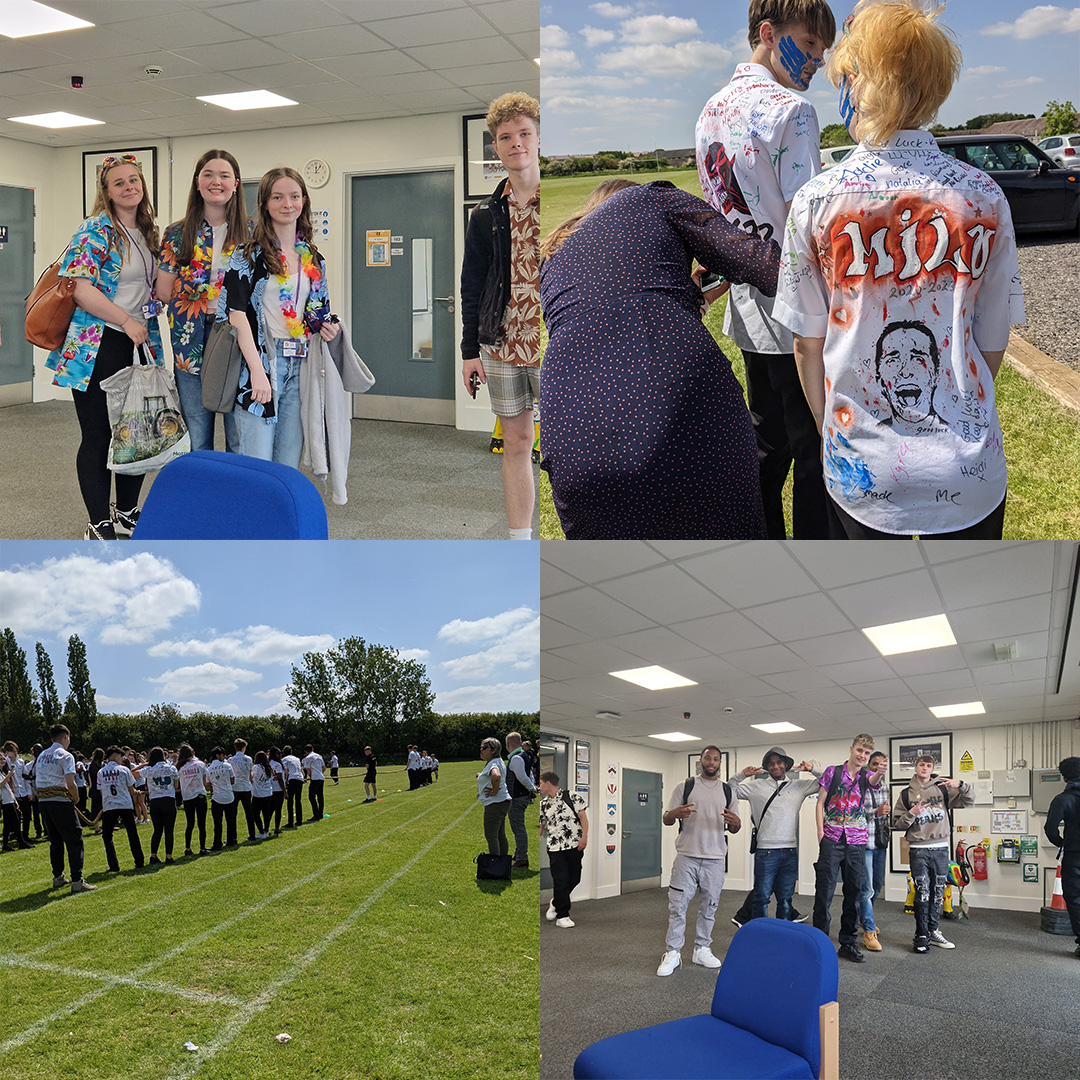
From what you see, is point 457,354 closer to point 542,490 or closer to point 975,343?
point 542,490

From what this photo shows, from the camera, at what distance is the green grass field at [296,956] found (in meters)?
2.33

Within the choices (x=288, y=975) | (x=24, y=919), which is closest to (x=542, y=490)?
(x=288, y=975)

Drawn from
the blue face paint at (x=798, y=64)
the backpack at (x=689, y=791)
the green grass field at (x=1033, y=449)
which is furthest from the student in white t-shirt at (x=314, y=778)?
the blue face paint at (x=798, y=64)

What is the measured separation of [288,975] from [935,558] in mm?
2007

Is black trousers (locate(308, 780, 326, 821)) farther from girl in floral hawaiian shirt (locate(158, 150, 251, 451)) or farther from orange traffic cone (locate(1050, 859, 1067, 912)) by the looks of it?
orange traffic cone (locate(1050, 859, 1067, 912))

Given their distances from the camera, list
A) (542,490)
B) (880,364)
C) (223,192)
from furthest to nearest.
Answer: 1. (542,490)
2. (223,192)
3. (880,364)

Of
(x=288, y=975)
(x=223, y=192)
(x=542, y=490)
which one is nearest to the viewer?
(x=288, y=975)

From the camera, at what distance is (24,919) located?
2416mm

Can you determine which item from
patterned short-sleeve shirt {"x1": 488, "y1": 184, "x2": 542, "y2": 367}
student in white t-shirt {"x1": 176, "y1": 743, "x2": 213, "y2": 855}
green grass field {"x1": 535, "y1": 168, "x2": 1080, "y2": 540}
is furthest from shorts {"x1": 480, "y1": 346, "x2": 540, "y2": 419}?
student in white t-shirt {"x1": 176, "y1": 743, "x2": 213, "y2": 855}

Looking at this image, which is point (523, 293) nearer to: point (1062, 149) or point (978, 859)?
point (1062, 149)

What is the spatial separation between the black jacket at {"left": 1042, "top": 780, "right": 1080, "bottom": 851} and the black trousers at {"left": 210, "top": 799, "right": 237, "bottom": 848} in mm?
2258

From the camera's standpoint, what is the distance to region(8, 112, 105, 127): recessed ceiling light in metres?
7.69

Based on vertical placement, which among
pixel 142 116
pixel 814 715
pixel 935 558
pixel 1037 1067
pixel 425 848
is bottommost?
pixel 1037 1067

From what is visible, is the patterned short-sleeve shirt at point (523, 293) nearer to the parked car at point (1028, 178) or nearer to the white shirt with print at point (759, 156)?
the white shirt with print at point (759, 156)
